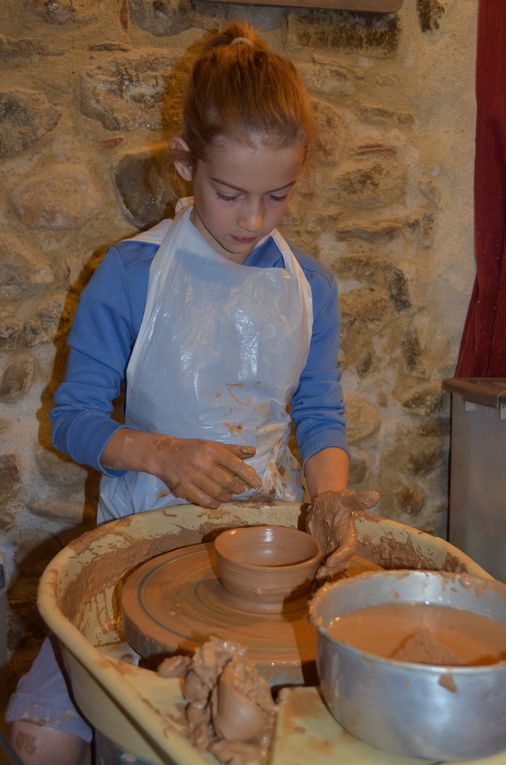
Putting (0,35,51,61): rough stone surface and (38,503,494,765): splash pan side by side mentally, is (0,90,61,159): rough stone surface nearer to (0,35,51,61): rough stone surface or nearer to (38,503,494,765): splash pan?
(0,35,51,61): rough stone surface

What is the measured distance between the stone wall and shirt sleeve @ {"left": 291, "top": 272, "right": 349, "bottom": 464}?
0.57 m

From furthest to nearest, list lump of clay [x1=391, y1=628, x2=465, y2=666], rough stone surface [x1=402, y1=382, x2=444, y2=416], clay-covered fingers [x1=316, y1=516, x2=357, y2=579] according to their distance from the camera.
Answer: rough stone surface [x1=402, y1=382, x2=444, y2=416]
clay-covered fingers [x1=316, y1=516, x2=357, y2=579]
lump of clay [x1=391, y1=628, x2=465, y2=666]

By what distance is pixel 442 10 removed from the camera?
7.50 feet

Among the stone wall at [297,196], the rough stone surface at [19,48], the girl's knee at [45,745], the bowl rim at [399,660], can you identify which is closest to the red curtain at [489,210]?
the stone wall at [297,196]

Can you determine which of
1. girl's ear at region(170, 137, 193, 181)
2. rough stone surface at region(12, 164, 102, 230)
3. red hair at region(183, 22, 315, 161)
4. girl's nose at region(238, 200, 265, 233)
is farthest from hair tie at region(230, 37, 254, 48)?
rough stone surface at region(12, 164, 102, 230)

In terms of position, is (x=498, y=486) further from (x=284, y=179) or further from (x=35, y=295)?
(x=35, y=295)

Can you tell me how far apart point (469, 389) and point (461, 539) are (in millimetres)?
488

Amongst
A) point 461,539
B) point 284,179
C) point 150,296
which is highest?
point 284,179

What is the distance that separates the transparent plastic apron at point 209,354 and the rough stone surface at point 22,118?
621 millimetres

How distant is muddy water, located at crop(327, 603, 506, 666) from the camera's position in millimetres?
864

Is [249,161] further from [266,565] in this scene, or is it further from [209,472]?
[266,565]

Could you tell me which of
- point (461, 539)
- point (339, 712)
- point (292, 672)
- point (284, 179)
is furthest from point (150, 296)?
point (461, 539)

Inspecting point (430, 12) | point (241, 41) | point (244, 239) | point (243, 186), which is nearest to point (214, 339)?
point (244, 239)

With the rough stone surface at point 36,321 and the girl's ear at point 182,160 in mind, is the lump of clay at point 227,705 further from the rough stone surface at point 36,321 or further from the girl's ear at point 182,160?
the rough stone surface at point 36,321
